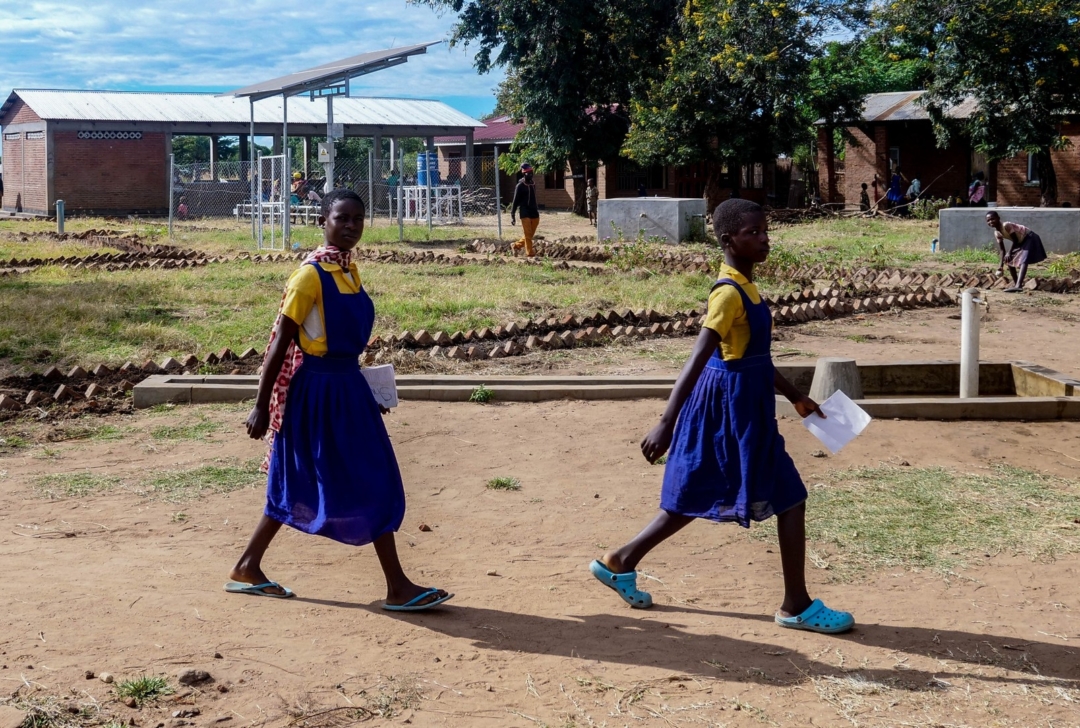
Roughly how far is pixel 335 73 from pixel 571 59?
464 inches

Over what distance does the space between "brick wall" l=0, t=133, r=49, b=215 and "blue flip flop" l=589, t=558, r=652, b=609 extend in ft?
118

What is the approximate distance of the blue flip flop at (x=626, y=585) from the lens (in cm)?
437

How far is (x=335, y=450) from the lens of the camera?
13.7 ft

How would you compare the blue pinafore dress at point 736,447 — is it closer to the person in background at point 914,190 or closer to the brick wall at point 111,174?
the person in background at point 914,190

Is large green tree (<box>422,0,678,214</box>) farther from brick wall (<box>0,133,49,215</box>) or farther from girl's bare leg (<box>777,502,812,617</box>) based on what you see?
girl's bare leg (<box>777,502,812,617</box>)

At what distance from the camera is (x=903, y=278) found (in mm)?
14820

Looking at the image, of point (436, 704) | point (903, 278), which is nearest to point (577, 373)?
point (436, 704)

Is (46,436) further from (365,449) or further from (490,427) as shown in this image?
(365,449)

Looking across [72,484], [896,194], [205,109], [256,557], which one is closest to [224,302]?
[72,484]

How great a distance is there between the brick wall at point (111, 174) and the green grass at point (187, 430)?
31.7 m

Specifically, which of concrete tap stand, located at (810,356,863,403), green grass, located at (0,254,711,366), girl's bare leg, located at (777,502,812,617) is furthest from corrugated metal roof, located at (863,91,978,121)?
girl's bare leg, located at (777,502,812,617)

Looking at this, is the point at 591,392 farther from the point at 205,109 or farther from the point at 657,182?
the point at 205,109

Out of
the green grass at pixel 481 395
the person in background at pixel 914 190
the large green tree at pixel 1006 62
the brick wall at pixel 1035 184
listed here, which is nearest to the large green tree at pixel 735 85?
the large green tree at pixel 1006 62

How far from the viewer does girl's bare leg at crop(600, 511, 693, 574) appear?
4.28 m
